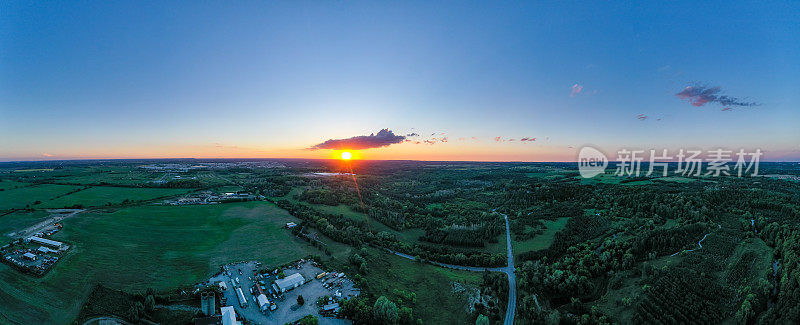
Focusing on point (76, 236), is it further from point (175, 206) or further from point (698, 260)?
point (698, 260)

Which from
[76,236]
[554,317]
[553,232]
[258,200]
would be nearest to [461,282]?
[554,317]

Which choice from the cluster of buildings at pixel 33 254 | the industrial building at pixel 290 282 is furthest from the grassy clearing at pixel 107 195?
the industrial building at pixel 290 282

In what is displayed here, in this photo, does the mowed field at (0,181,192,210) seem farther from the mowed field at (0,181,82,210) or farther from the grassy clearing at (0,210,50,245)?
the grassy clearing at (0,210,50,245)

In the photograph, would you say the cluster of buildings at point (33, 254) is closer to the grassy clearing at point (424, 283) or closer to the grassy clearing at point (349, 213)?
the grassy clearing at point (424, 283)

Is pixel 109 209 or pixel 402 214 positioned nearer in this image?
pixel 109 209

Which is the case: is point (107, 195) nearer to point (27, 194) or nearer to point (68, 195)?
point (68, 195)
